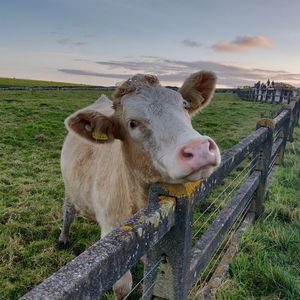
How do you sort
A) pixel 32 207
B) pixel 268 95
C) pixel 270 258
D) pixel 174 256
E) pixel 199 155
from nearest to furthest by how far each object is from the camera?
pixel 199 155, pixel 174 256, pixel 270 258, pixel 32 207, pixel 268 95

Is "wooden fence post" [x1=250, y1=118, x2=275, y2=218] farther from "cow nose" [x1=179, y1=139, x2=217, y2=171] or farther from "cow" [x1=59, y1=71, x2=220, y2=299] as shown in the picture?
"cow nose" [x1=179, y1=139, x2=217, y2=171]

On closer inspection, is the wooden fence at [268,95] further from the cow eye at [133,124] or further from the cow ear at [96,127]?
the cow eye at [133,124]

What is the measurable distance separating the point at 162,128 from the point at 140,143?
31cm

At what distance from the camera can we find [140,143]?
9.45ft

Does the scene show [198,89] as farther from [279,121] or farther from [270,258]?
[279,121]

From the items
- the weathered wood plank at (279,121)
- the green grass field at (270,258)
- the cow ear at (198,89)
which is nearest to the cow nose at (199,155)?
the cow ear at (198,89)

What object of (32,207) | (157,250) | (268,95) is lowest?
(32,207)

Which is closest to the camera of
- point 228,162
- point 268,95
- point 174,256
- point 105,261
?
point 105,261

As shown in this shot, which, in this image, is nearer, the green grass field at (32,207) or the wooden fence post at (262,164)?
the green grass field at (32,207)

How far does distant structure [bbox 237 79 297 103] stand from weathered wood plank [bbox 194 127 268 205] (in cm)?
2598

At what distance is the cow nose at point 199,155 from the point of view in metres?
2.15

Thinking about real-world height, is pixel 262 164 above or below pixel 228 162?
below

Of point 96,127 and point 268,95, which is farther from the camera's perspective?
point 268,95

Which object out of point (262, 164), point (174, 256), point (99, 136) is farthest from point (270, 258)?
point (99, 136)
